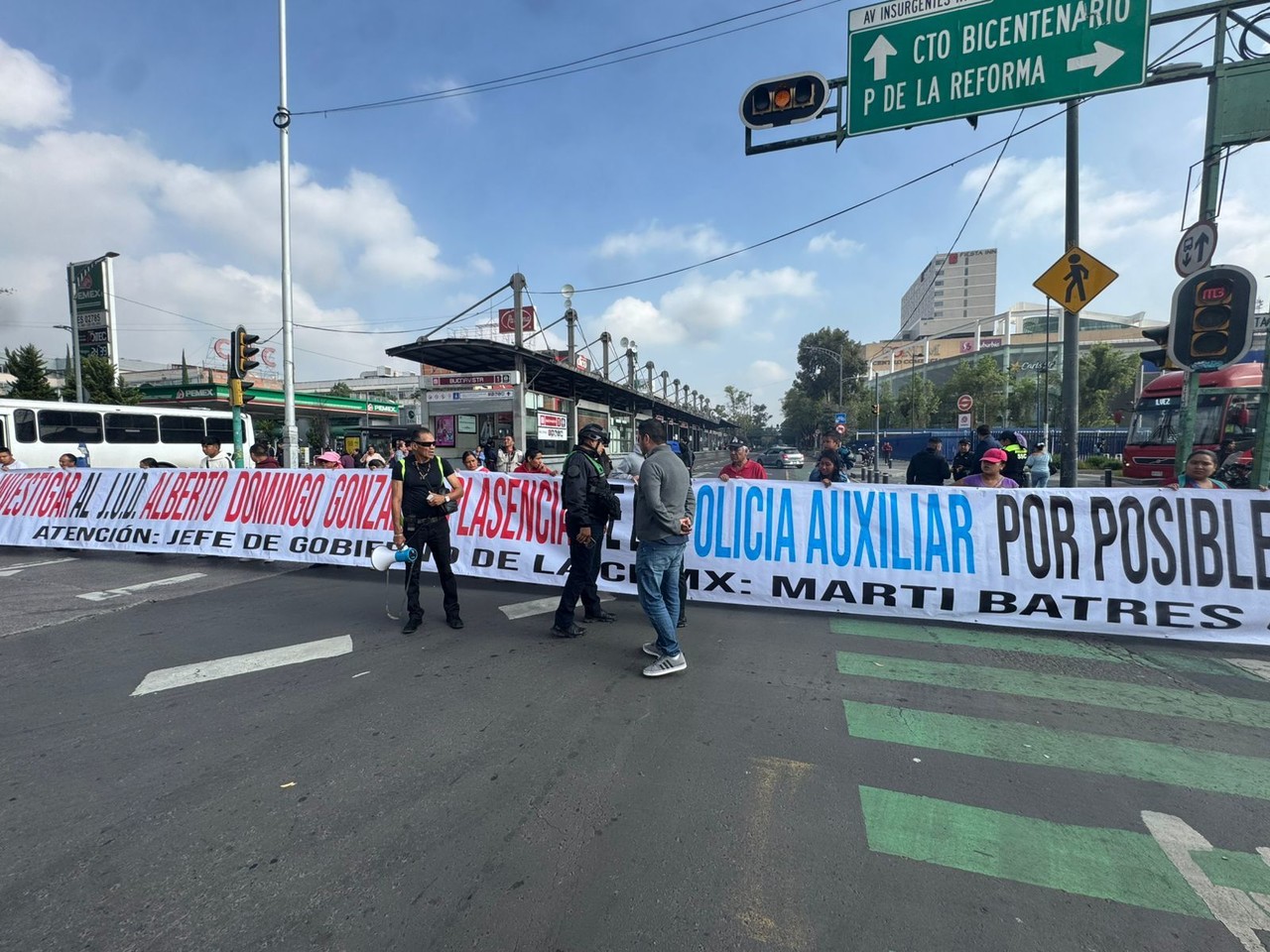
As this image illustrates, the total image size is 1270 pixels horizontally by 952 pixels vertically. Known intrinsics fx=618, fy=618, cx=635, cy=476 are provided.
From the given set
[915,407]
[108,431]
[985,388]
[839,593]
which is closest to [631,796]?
[839,593]

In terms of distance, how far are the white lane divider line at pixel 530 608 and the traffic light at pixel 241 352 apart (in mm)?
9440

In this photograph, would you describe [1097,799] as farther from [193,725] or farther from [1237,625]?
[193,725]

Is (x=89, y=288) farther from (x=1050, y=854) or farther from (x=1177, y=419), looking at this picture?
(x=1177, y=419)

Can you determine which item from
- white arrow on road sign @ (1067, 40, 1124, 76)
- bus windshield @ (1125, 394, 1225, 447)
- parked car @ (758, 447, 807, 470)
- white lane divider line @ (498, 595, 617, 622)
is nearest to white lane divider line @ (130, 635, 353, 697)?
white lane divider line @ (498, 595, 617, 622)

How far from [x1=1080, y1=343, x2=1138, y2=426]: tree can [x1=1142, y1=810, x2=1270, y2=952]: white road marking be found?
56592 mm

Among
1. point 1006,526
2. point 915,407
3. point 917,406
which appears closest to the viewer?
point 1006,526

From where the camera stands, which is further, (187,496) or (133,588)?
(187,496)

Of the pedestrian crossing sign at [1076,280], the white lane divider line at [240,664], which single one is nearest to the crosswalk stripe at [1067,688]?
the white lane divider line at [240,664]

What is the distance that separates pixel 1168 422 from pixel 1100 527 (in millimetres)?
15444

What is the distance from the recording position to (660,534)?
4.32m

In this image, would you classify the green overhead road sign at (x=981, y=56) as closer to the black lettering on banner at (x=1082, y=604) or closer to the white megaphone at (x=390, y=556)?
the black lettering on banner at (x=1082, y=604)

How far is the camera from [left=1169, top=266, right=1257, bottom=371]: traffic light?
6078 mm

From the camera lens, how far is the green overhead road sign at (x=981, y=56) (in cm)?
640

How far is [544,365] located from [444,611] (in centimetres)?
2212
